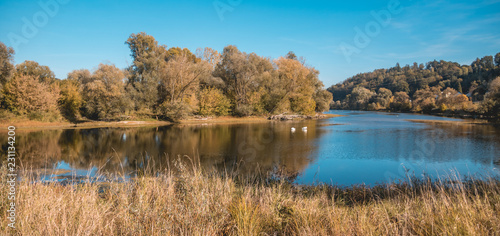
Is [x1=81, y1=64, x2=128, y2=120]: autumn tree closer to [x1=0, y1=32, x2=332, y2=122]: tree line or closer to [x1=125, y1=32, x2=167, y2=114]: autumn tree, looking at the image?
[x1=0, y1=32, x2=332, y2=122]: tree line

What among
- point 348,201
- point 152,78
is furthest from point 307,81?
point 348,201

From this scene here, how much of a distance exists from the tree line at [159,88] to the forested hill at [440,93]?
35483 mm

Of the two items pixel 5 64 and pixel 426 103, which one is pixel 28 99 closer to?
pixel 5 64

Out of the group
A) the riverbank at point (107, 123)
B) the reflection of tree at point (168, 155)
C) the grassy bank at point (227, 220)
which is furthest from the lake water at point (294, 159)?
the riverbank at point (107, 123)

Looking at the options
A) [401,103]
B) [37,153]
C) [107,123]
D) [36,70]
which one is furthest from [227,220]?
[401,103]

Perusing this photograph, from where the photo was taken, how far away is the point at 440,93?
87.5 meters

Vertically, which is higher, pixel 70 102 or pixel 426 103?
pixel 70 102

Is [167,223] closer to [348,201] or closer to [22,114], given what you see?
[348,201]

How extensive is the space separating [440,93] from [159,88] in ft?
304

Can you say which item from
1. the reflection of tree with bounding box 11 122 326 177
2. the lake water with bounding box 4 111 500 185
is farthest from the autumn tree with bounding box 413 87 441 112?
the reflection of tree with bounding box 11 122 326 177

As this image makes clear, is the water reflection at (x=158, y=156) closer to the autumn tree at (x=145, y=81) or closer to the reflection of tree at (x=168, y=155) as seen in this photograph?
the reflection of tree at (x=168, y=155)

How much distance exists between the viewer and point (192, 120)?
43.5m

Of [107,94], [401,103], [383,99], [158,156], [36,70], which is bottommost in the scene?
[158,156]

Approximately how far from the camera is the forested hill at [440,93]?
56.6 m
